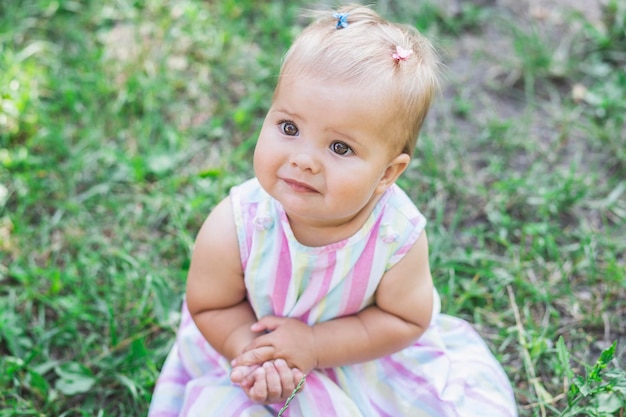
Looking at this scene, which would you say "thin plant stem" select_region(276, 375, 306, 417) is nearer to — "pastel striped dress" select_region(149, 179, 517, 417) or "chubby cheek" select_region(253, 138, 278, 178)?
"pastel striped dress" select_region(149, 179, 517, 417)

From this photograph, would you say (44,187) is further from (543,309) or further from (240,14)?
(543,309)

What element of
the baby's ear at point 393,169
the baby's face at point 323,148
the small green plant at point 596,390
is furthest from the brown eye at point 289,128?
the small green plant at point 596,390

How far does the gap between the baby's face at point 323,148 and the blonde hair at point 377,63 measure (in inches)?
0.8

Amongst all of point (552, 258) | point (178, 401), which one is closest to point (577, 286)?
point (552, 258)

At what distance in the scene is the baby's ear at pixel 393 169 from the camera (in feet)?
4.91

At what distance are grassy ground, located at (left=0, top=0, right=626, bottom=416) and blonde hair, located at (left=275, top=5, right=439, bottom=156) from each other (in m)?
0.62

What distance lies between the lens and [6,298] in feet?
6.89

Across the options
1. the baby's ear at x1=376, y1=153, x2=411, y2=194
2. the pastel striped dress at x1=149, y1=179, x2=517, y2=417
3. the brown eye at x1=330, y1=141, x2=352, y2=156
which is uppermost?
the brown eye at x1=330, y1=141, x2=352, y2=156

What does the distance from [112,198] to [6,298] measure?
1.51 ft

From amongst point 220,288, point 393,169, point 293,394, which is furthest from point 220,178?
point 293,394

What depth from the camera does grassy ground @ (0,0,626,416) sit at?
1.99 meters

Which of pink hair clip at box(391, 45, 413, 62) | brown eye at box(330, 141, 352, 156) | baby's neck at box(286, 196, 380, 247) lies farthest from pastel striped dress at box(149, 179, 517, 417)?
pink hair clip at box(391, 45, 413, 62)

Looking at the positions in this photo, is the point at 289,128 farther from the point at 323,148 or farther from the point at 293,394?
the point at 293,394

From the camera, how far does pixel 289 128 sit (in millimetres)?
1462
